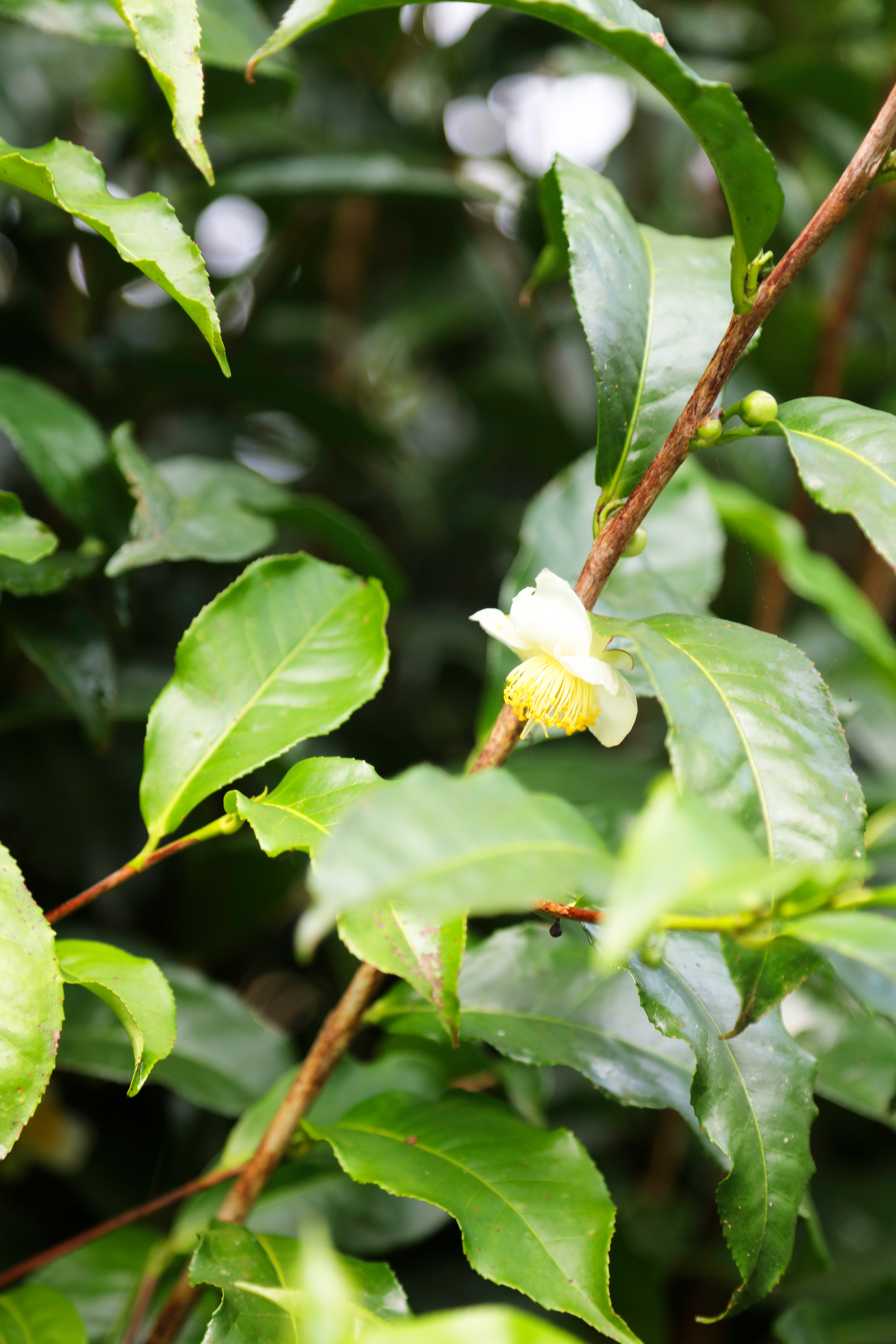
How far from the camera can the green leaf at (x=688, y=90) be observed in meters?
0.32

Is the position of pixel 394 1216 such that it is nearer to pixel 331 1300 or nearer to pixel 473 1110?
pixel 473 1110

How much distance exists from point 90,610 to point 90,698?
0.08 meters

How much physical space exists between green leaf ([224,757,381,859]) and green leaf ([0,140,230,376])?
0.15m

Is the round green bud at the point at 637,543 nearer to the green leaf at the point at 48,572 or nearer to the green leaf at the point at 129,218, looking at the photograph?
the green leaf at the point at 129,218

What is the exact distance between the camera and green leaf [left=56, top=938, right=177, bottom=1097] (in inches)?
13.0

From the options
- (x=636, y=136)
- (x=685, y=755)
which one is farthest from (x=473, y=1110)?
(x=636, y=136)

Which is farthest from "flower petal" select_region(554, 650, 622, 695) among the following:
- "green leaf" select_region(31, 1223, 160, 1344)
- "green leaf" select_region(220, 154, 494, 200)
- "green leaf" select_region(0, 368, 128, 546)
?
"green leaf" select_region(220, 154, 494, 200)

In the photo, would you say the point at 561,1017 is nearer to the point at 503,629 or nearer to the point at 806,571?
the point at 503,629

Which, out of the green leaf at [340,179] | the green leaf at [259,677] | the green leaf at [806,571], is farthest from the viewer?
the green leaf at [340,179]

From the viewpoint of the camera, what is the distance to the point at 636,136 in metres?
1.28

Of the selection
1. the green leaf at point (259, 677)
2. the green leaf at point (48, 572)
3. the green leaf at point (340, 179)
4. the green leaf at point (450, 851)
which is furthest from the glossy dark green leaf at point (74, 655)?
the green leaf at point (340, 179)

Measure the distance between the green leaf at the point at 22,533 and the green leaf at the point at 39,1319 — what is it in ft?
1.07

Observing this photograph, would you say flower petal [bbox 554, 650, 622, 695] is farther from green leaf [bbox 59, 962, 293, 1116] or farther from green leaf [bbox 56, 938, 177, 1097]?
green leaf [bbox 59, 962, 293, 1116]

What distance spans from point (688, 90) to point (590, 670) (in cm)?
21
